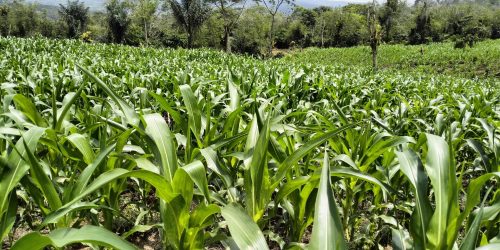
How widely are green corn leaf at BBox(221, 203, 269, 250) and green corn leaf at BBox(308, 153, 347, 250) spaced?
157 millimetres

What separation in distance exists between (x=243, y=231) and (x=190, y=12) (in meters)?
40.0

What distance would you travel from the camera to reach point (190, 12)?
3862cm

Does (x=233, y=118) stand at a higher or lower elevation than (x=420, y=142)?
higher

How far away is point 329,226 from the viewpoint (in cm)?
81

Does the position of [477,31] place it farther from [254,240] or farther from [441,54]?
[254,240]

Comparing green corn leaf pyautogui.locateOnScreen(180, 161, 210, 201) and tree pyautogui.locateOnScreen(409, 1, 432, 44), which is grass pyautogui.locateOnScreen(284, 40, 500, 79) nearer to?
tree pyautogui.locateOnScreen(409, 1, 432, 44)

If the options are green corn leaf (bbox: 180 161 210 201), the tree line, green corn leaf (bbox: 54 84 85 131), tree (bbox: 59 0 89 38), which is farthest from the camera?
tree (bbox: 59 0 89 38)

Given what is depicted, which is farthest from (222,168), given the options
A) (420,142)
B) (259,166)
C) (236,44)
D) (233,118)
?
(236,44)

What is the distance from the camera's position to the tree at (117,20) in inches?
1879

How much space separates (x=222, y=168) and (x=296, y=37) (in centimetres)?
6472

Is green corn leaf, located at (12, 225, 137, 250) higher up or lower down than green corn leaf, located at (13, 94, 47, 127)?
lower down

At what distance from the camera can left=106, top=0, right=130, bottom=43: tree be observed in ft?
157

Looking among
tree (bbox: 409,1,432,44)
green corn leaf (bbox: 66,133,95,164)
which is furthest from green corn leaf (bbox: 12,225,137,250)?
tree (bbox: 409,1,432,44)

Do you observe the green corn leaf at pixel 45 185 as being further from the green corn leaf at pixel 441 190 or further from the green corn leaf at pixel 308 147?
the green corn leaf at pixel 441 190
